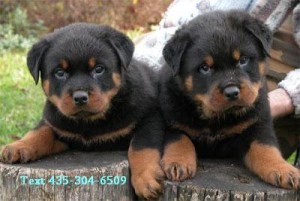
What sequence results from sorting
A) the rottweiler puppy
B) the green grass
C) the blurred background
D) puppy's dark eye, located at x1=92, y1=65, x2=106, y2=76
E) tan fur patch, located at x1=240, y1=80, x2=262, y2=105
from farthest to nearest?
1. the blurred background
2. the green grass
3. puppy's dark eye, located at x1=92, y1=65, x2=106, y2=76
4. the rottweiler puppy
5. tan fur patch, located at x1=240, y1=80, x2=262, y2=105

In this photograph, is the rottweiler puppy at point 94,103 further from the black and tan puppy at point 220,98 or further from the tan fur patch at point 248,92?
the tan fur patch at point 248,92

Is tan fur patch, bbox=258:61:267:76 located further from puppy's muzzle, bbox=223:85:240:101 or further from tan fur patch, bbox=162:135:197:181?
tan fur patch, bbox=162:135:197:181

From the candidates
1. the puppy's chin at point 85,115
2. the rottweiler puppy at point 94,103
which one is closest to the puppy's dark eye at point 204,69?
the rottweiler puppy at point 94,103

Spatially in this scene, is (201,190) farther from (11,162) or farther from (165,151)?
(11,162)

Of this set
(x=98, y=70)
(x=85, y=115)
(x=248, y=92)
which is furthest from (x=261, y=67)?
(x=85, y=115)

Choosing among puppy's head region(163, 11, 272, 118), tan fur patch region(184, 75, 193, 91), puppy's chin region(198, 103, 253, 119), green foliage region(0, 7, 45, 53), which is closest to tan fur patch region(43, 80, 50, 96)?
puppy's head region(163, 11, 272, 118)

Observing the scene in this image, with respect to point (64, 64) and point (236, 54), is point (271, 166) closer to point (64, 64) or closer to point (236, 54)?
point (236, 54)
